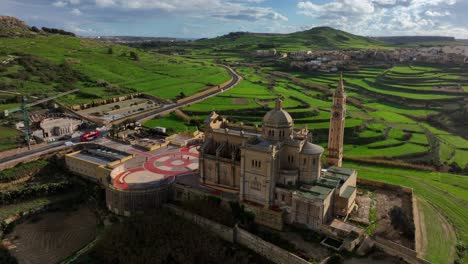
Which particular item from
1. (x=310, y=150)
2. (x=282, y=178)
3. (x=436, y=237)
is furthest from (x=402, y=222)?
(x=282, y=178)

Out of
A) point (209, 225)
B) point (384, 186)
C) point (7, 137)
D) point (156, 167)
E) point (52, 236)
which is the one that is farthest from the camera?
point (7, 137)

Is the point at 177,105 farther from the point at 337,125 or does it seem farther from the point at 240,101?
the point at 337,125

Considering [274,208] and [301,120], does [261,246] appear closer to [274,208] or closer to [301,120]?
[274,208]

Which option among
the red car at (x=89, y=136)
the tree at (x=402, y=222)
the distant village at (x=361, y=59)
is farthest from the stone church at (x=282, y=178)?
the distant village at (x=361, y=59)

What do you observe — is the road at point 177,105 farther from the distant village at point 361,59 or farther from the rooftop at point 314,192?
the rooftop at point 314,192

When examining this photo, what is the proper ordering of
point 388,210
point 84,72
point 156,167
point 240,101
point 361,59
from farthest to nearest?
point 361,59 < point 84,72 < point 240,101 < point 156,167 < point 388,210

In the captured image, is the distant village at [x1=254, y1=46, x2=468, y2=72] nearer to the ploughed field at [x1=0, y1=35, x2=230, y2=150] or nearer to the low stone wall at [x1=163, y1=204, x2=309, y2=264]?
the ploughed field at [x1=0, y1=35, x2=230, y2=150]

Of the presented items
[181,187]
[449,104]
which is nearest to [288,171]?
[181,187]

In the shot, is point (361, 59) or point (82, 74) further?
point (361, 59)
